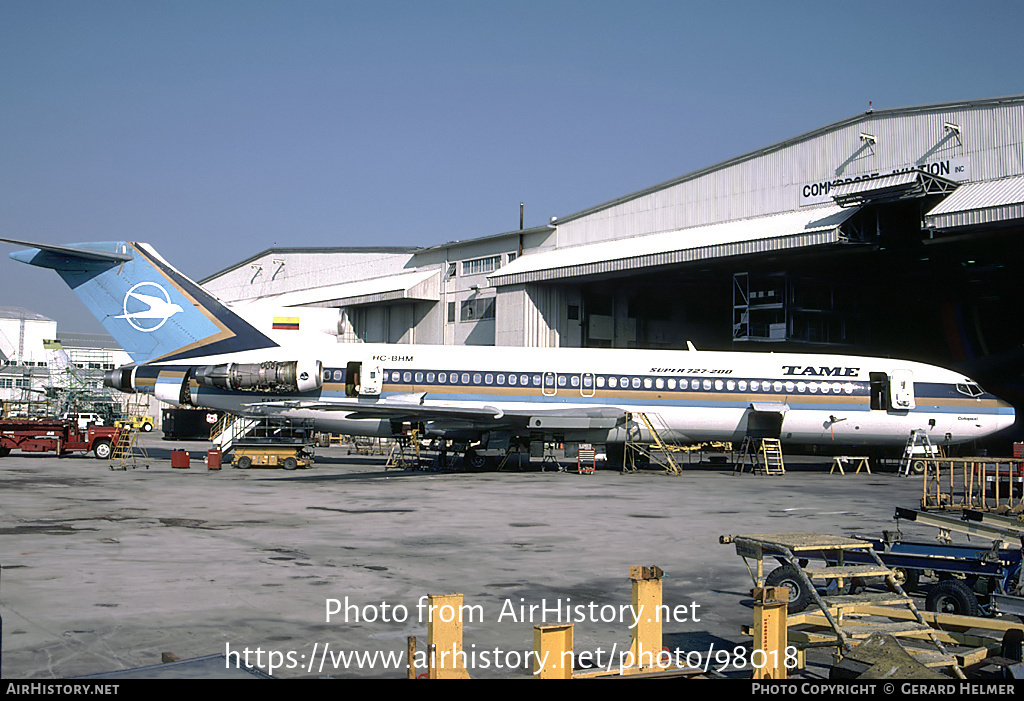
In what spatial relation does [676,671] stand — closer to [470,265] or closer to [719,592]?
[719,592]

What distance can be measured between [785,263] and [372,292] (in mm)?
27791

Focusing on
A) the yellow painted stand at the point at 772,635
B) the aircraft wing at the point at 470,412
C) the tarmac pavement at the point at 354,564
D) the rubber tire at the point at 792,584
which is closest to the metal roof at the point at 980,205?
the tarmac pavement at the point at 354,564

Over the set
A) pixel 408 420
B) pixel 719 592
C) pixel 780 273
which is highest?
pixel 780 273

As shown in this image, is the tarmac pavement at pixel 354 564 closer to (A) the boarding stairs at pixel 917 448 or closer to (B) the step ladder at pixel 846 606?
(B) the step ladder at pixel 846 606

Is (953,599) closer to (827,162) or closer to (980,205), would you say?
(980,205)

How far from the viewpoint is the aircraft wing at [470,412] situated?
24845 mm

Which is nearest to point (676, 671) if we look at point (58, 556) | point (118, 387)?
point (58, 556)

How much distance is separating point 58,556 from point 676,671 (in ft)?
30.2

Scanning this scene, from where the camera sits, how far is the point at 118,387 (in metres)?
29.5

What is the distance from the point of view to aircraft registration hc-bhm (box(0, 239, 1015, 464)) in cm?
2828

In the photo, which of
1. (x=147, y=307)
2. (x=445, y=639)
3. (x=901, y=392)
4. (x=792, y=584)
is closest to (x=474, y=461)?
(x=147, y=307)

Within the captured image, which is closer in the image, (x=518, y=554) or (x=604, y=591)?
(x=604, y=591)

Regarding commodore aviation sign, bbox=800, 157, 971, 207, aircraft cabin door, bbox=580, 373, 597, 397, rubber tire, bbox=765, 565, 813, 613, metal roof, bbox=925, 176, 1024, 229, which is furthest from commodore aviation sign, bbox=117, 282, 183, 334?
metal roof, bbox=925, 176, 1024, 229

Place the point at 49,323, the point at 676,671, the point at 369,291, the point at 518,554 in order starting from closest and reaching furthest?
1. the point at 676,671
2. the point at 518,554
3. the point at 369,291
4. the point at 49,323
